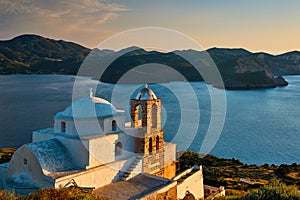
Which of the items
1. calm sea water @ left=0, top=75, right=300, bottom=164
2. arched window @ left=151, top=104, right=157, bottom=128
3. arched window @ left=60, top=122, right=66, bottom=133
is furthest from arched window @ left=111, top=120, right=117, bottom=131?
calm sea water @ left=0, top=75, right=300, bottom=164

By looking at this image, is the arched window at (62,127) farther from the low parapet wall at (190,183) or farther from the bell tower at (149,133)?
the low parapet wall at (190,183)

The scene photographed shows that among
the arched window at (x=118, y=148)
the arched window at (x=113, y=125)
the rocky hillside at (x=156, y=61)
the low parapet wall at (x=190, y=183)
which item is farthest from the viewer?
the rocky hillside at (x=156, y=61)

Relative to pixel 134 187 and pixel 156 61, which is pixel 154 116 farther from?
pixel 156 61

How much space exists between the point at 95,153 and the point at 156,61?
263ft

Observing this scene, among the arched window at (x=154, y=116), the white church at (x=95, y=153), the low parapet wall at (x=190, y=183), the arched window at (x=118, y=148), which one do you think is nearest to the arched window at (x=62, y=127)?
the white church at (x=95, y=153)

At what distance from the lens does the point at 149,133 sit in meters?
12.8

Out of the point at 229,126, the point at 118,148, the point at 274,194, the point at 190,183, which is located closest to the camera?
the point at 274,194

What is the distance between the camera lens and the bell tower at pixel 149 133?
12.7 metres

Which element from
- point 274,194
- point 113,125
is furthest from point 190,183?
point 274,194

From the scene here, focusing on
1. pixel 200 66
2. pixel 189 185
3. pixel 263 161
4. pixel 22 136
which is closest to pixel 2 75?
pixel 200 66

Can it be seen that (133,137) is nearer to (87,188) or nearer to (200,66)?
(87,188)

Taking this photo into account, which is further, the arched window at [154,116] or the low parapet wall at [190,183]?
the arched window at [154,116]

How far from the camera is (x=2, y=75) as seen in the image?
140 meters

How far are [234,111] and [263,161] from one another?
23921 millimetres
